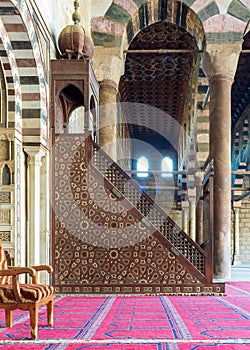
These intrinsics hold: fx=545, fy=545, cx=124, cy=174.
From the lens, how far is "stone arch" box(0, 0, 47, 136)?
5.28m

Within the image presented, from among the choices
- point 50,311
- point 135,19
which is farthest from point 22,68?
point 135,19

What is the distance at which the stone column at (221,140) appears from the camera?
27.3 ft

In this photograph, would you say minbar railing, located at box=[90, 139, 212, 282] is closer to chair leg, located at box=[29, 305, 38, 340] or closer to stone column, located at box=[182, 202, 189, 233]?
chair leg, located at box=[29, 305, 38, 340]

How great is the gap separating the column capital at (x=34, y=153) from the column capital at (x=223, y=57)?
3.93m

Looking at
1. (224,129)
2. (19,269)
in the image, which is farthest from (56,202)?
(224,129)

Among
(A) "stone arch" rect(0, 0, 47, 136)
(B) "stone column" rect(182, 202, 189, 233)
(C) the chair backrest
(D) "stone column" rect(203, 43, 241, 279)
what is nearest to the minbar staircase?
(A) "stone arch" rect(0, 0, 47, 136)

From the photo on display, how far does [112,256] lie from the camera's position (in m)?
6.23

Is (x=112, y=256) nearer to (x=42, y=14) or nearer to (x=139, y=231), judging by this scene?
(x=139, y=231)

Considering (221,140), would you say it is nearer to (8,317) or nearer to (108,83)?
(108,83)

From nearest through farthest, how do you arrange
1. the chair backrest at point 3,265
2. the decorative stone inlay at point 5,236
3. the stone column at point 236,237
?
the chair backrest at point 3,265 < the decorative stone inlay at point 5,236 < the stone column at point 236,237

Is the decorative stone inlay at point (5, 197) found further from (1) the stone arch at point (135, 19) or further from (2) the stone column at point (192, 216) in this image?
(2) the stone column at point (192, 216)

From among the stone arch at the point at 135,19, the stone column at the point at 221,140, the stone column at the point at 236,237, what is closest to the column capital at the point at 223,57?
the stone column at the point at 221,140

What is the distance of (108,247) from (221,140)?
3217 millimetres

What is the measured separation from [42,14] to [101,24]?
2.94 metres
